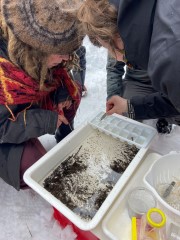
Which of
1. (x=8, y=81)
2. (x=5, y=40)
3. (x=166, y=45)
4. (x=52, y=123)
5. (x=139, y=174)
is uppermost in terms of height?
(x=166, y=45)

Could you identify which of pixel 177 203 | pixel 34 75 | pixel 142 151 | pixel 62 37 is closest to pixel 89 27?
pixel 62 37

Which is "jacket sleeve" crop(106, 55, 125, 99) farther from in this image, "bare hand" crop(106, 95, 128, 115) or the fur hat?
the fur hat

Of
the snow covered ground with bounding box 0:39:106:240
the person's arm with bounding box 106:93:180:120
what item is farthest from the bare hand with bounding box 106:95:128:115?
the snow covered ground with bounding box 0:39:106:240

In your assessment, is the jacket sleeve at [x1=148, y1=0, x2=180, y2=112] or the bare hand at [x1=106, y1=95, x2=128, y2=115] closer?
the jacket sleeve at [x1=148, y1=0, x2=180, y2=112]

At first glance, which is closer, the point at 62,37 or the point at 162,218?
the point at 162,218

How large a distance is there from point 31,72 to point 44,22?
0.20 metres

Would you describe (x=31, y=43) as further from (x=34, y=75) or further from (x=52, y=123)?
(x=52, y=123)

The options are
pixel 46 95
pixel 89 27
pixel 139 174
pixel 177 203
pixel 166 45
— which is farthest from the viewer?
pixel 46 95

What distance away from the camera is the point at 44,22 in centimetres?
72

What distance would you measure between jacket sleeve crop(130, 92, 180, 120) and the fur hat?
432 mm

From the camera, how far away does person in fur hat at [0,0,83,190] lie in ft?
2.38

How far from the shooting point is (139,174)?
849 mm

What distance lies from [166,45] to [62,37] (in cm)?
40

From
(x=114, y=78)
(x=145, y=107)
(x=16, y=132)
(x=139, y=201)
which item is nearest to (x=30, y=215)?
(x=16, y=132)
